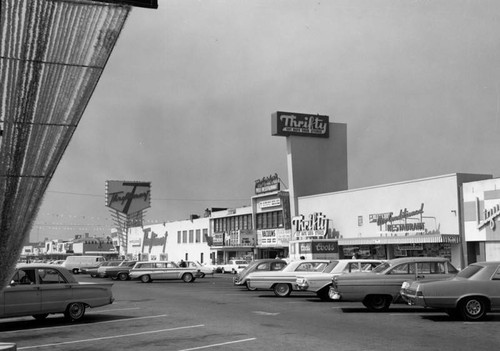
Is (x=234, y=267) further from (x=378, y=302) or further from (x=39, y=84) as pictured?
(x=39, y=84)

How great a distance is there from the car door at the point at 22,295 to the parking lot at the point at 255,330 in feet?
1.55

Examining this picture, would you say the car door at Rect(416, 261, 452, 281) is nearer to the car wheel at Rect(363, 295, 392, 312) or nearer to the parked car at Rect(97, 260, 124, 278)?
the car wheel at Rect(363, 295, 392, 312)

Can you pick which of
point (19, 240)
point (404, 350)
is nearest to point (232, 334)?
point (404, 350)

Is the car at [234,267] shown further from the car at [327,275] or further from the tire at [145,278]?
the car at [327,275]

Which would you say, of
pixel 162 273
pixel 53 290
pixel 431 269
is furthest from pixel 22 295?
pixel 162 273

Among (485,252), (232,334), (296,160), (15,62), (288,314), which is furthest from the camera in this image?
(296,160)

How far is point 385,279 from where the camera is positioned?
16.5 metres

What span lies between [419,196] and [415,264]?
2178cm

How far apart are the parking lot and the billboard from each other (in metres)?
74.8

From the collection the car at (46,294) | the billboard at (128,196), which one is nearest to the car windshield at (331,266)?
the car at (46,294)

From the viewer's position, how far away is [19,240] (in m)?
4.27

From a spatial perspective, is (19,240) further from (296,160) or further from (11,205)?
(296,160)

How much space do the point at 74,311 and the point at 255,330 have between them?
5143 mm

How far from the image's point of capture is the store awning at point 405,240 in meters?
34.3
